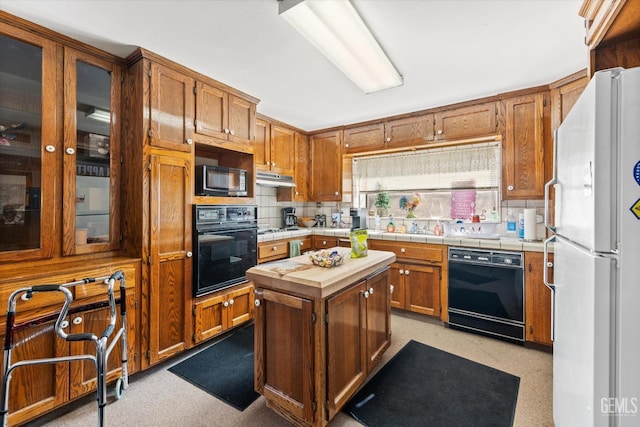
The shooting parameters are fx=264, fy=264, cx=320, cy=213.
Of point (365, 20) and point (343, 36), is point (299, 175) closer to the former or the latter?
point (343, 36)

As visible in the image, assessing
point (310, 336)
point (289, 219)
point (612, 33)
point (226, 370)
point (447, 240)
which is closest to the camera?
point (612, 33)

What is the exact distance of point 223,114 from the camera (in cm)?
260

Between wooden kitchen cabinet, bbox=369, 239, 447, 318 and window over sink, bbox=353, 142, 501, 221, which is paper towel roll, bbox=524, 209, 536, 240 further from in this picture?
wooden kitchen cabinet, bbox=369, 239, 447, 318

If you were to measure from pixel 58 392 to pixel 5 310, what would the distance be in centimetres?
61

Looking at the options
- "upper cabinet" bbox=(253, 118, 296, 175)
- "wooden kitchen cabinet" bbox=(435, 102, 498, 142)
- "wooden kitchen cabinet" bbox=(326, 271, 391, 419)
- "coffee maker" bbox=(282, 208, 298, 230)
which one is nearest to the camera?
"wooden kitchen cabinet" bbox=(326, 271, 391, 419)

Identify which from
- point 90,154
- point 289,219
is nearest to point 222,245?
point 90,154

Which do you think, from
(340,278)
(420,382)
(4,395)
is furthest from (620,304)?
(4,395)

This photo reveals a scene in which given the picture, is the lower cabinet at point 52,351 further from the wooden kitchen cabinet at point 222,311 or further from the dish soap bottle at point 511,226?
the dish soap bottle at point 511,226

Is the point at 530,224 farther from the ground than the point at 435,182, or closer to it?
closer to it

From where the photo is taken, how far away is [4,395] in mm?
1300

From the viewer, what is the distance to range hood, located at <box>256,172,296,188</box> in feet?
10.8

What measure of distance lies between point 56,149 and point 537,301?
402 centimetres

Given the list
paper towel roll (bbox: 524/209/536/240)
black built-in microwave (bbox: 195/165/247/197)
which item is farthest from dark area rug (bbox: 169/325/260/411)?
paper towel roll (bbox: 524/209/536/240)

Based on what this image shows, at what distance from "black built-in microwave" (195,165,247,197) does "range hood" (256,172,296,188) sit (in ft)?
1.31
